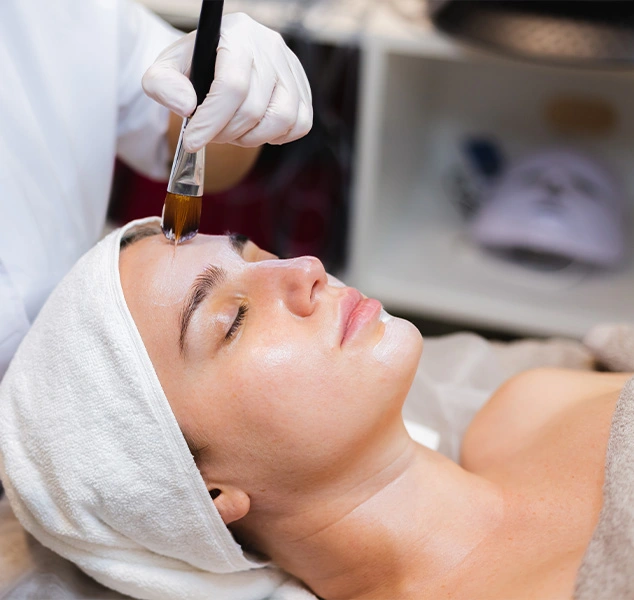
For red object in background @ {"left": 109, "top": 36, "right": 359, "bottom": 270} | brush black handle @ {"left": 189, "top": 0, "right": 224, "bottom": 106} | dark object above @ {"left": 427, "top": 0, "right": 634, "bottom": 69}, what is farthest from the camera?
red object in background @ {"left": 109, "top": 36, "right": 359, "bottom": 270}

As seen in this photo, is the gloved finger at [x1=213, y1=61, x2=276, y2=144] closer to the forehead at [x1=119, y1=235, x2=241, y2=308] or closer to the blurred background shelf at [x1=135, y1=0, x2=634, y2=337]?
the forehead at [x1=119, y1=235, x2=241, y2=308]

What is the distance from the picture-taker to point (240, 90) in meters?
0.83

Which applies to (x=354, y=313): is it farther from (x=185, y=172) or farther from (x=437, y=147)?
(x=437, y=147)

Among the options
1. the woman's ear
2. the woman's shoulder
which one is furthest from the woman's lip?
the woman's shoulder

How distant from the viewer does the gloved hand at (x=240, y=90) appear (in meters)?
0.82

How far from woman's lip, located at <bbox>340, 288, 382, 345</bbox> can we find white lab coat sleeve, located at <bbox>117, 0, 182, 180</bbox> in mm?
500

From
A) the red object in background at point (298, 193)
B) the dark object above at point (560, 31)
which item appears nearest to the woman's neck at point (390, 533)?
the dark object above at point (560, 31)

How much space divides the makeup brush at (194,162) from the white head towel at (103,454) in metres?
0.12

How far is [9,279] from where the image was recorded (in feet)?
3.40

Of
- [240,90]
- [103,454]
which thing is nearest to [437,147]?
[240,90]

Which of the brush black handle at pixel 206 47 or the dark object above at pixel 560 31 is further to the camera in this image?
the dark object above at pixel 560 31

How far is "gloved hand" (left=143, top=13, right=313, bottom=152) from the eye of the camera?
0.82 metres

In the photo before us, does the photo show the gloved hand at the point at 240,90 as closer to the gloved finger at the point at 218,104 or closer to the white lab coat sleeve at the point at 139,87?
the gloved finger at the point at 218,104

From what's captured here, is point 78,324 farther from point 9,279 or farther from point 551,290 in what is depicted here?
point 551,290
